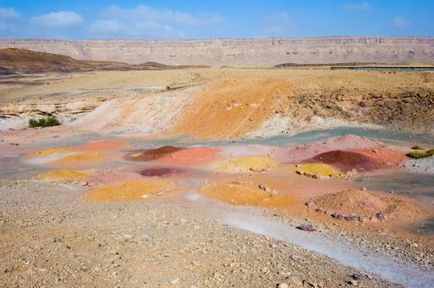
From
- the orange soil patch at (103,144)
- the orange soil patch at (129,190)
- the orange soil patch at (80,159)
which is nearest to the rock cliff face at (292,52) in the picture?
the orange soil patch at (103,144)

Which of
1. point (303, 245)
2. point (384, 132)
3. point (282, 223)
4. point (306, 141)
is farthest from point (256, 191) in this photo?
point (384, 132)

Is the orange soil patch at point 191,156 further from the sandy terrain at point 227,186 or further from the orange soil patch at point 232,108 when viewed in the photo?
the orange soil patch at point 232,108

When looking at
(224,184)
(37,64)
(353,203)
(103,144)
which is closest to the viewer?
(353,203)

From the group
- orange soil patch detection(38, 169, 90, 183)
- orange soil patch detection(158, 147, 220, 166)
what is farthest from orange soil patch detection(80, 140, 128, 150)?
orange soil patch detection(38, 169, 90, 183)

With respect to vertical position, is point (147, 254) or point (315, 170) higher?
point (147, 254)

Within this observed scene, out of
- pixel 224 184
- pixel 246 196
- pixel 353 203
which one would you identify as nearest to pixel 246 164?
pixel 224 184

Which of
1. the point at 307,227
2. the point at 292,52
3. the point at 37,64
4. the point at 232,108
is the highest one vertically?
the point at 292,52

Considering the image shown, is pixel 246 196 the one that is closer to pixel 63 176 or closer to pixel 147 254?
pixel 147 254
